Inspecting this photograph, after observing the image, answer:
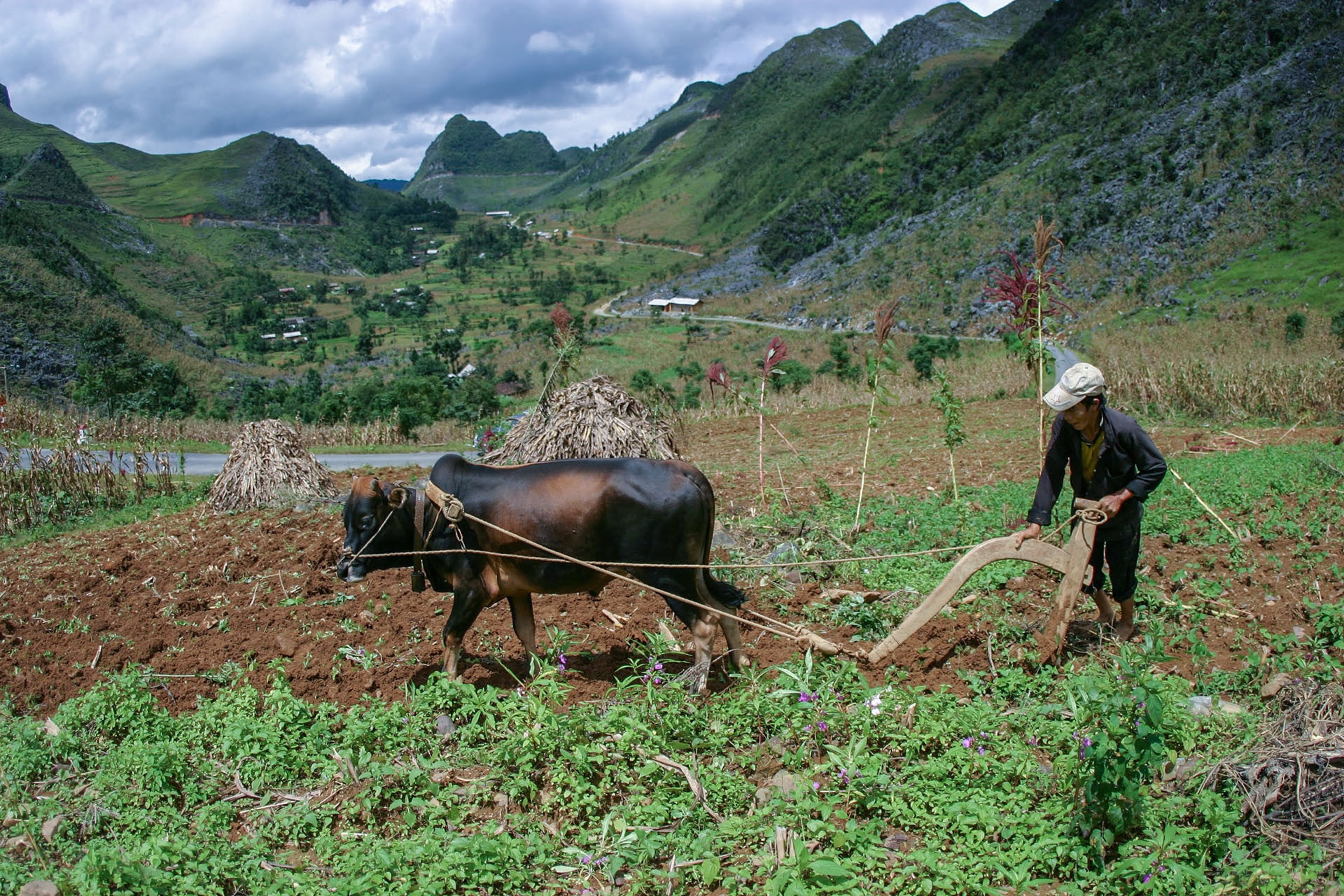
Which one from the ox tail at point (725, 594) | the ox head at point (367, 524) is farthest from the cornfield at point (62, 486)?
the ox tail at point (725, 594)

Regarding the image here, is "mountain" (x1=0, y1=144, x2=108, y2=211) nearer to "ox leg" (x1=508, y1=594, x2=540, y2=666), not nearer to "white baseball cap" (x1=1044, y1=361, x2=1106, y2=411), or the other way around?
"ox leg" (x1=508, y1=594, x2=540, y2=666)

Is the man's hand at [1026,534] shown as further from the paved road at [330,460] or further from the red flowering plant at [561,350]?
the paved road at [330,460]

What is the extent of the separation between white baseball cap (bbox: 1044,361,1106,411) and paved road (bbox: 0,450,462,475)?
1284 cm

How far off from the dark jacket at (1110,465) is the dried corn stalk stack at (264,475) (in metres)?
8.58

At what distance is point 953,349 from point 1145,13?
141 feet

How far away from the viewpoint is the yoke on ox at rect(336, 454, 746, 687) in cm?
535

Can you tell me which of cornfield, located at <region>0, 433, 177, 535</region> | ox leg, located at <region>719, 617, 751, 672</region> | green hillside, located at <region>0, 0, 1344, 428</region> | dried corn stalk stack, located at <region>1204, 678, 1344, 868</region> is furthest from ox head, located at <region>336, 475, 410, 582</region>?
cornfield, located at <region>0, 433, 177, 535</region>

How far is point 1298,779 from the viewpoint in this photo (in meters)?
3.42

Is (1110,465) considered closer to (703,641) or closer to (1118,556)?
(1118,556)

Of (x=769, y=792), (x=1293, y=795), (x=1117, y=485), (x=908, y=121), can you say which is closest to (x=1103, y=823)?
(x=1293, y=795)

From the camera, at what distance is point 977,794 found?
149 inches

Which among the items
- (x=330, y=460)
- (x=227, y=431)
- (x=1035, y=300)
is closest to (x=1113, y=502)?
(x=1035, y=300)

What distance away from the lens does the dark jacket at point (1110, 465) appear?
4.93 m

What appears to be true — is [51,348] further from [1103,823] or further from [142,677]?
[1103,823]
